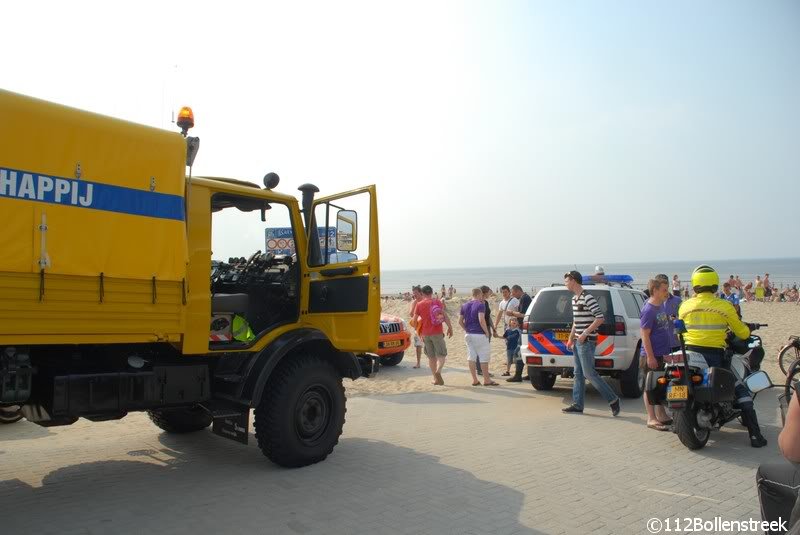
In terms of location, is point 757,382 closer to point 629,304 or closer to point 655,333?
point 655,333

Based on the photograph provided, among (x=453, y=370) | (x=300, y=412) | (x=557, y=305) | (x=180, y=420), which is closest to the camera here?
(x=300, y=412)

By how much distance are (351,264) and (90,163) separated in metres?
2.53

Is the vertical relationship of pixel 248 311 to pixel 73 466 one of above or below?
above

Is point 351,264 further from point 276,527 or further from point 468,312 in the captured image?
point 468,312

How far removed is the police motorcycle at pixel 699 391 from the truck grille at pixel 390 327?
6853 millimetres

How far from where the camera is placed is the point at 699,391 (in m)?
5.89

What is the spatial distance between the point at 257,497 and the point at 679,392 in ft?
13.8

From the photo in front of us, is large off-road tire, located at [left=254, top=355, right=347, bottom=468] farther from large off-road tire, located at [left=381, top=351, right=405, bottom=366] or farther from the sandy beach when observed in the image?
large off-road tire, located at [left=381, top=351, right=405, bottom=366]

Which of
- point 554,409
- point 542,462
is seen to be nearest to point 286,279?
point 542,462

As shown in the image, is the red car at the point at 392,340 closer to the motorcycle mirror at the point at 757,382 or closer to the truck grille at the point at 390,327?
the truck grille at the point at 390,327

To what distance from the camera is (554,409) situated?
27.1 ft

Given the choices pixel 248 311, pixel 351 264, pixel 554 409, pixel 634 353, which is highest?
pixel 351 264

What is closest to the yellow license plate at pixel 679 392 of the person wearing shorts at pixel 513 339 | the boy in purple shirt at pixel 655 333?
the boy in purple shirt at pixel 655 333

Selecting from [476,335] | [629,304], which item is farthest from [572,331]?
[476,335]
